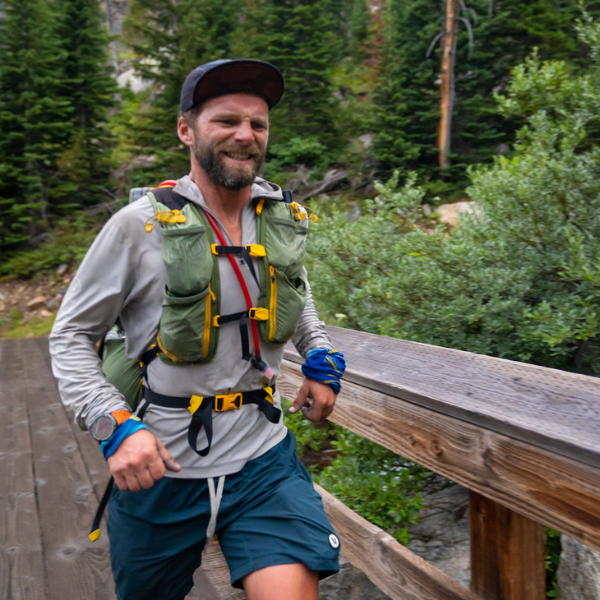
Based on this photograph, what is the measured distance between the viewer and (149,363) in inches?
71.3

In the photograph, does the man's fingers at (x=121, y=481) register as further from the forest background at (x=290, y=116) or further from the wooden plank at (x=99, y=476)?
the forest background at (x=290, y=116)

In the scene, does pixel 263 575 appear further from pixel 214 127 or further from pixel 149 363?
pixel 214 127

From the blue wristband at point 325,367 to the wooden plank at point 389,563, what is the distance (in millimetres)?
759

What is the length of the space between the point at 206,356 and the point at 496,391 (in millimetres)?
994

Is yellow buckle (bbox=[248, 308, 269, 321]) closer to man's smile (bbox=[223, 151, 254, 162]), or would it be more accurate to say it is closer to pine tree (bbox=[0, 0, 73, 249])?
man's smile (bbox=[223, 151, 254, 162])

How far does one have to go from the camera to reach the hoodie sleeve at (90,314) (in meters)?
1.63

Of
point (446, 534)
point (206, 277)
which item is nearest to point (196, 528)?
point (206, 277)

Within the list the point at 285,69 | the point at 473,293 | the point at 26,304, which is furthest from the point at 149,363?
the point at 285,69

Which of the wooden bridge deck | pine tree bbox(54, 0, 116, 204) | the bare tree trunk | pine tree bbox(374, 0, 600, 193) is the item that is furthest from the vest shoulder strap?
pine tree bbox(54, 0, 116, 204)

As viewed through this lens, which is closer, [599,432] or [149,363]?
[599,432]

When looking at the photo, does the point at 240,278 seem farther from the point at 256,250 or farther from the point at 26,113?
the point at 26,113

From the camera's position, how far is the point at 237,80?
72.1 inches

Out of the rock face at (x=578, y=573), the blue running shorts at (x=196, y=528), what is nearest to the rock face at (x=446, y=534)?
the rock face at (x=578, y=573)

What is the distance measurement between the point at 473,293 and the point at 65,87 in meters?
15.9
